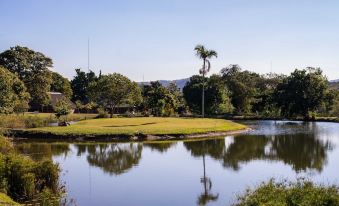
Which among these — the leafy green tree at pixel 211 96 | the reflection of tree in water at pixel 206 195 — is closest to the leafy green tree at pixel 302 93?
the leafy green tree at pixel 211 96

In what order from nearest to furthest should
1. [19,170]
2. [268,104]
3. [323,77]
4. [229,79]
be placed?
[19,170], [323,77], [268,104], [229,79]

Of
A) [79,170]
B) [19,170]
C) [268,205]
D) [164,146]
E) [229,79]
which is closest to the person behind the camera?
[268,205]

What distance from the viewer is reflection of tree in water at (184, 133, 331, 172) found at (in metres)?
39.8

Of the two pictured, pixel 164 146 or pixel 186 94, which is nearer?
pixel 164 146

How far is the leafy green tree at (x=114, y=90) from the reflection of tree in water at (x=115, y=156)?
145 feet

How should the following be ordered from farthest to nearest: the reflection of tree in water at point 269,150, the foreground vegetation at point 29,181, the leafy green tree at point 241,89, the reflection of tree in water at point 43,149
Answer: the leafy green tree at point 241,89 → the reflection of tree in water at point 43,149 → the reflection of tree in water at point 269,150 → the foreground vegetation at point 29,181

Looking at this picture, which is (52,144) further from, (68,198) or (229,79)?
(229,79)

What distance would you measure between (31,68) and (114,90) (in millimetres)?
28612

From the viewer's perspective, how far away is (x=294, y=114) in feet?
374

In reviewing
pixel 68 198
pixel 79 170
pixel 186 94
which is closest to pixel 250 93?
pixel 186 94

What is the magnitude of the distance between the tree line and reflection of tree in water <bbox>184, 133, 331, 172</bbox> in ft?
139

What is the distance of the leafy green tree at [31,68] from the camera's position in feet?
358

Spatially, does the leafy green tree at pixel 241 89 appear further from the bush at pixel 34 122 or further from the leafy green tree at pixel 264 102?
the bush at pixel 34 122

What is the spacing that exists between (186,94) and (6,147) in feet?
Answer: 333
